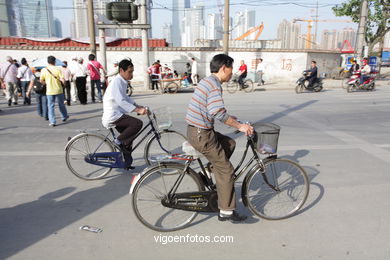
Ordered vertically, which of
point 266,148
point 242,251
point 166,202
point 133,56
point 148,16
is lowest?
point 242,251

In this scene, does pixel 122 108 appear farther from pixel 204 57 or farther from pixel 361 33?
pixel 204 57

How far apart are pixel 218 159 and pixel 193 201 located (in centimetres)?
54

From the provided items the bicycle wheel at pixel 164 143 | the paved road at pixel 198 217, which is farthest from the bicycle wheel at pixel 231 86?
the bicycle wheel at pixel 164 143

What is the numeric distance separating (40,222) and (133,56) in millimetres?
18240

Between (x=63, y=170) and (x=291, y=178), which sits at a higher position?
(x=291, y=178)

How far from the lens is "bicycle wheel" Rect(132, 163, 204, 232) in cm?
308

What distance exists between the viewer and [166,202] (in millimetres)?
3234

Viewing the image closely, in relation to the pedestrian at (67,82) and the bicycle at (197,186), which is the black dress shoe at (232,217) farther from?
the pedestrian at (67,82)

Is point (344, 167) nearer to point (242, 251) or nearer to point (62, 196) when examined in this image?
point (242, 251)

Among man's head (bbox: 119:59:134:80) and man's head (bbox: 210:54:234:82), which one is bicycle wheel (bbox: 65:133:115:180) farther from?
man's head (bbox: 210:54:234:82)

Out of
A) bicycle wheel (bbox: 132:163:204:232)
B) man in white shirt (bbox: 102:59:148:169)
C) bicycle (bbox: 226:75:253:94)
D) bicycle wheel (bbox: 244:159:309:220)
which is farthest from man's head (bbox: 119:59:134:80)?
bicycle (bbox: 226:75:253:94)

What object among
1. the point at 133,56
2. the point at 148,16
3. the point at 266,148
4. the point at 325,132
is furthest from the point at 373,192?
the point at 133,56

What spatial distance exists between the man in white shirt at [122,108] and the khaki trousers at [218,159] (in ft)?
4.85

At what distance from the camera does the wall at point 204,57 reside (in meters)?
19.9
